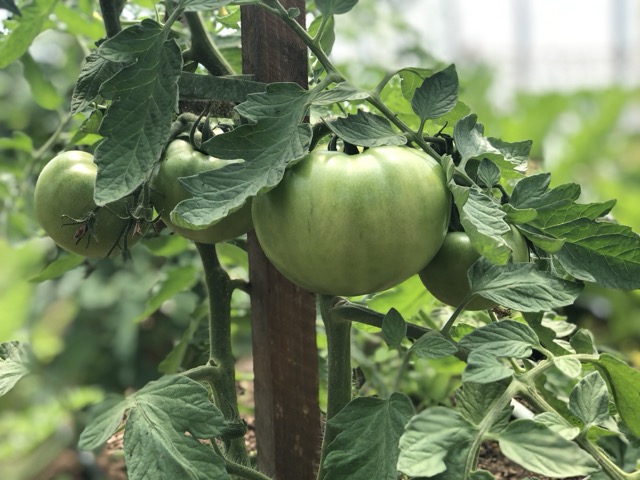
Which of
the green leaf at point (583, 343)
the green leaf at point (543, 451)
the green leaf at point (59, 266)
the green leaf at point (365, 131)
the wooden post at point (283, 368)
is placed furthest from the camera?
the green leaf at point (59, 266)

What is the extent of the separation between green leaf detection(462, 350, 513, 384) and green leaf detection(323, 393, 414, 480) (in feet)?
0.24

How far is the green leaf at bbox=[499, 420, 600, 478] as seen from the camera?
0.46 metres

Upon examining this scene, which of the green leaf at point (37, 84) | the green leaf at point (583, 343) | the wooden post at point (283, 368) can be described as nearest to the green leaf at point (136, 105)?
the wooden post at point (283, 368)

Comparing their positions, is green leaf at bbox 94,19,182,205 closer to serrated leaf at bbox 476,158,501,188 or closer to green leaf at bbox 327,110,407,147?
green leaf at bbox 327,110,407,147

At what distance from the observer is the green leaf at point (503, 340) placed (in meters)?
0.52

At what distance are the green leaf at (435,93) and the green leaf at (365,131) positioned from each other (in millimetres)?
32

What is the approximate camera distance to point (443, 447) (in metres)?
0.48

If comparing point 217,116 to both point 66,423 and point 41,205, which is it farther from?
point 66,423

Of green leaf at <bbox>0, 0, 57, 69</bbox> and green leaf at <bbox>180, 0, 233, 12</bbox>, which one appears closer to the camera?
green leaf at <bbox>180, 0, 233, 12</bbox>

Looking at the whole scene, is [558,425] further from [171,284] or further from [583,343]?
[171,284]

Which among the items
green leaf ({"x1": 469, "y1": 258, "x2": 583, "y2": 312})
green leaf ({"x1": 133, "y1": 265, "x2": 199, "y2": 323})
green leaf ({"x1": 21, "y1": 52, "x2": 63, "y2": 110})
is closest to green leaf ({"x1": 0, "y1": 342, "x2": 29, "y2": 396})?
green leaf ({"x1": 133, "y1": 265, "x2": 199, "y2": 323})

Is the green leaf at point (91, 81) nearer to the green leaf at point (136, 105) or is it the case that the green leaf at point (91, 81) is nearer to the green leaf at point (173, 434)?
the green leaf at point (136, 105)

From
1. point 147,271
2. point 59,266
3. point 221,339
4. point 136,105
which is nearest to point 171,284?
point 59,266

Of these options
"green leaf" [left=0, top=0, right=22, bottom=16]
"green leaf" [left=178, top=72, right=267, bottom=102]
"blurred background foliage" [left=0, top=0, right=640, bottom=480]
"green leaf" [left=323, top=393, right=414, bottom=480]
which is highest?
"green leaf" [left=0, top=0, right=22, bottom=16]
